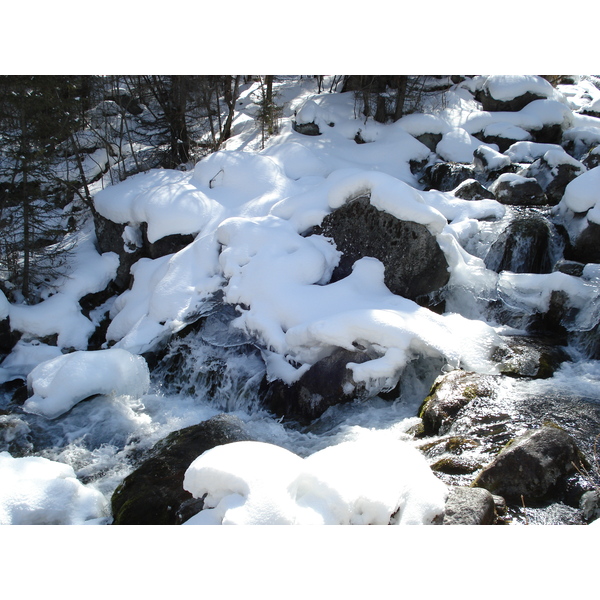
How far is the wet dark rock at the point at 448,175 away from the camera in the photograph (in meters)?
9.21

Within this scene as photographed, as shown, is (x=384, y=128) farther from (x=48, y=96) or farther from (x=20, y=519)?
(x=20, y=519)

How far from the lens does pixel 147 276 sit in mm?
7121

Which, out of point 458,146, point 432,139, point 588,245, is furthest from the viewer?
point 432,139

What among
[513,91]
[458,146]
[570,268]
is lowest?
[570,268]

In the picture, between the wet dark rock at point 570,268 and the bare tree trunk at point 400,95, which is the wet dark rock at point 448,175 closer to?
the bare tree trunk at point 400,95

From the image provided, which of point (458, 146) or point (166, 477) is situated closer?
point (166, 477)

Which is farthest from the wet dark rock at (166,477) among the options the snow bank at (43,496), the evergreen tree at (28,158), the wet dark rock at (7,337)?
the evergreen tree at (28,158)

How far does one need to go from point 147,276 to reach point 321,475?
16.8ft

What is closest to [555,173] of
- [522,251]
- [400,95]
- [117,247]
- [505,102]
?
[522,251]

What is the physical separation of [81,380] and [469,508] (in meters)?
3.92

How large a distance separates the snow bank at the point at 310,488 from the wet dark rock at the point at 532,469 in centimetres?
59

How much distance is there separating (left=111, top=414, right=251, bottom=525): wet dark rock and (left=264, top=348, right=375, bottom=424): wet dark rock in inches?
26.9

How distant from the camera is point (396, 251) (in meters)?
6.04

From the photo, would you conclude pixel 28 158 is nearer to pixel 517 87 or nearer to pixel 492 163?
A: pixel 492 163
